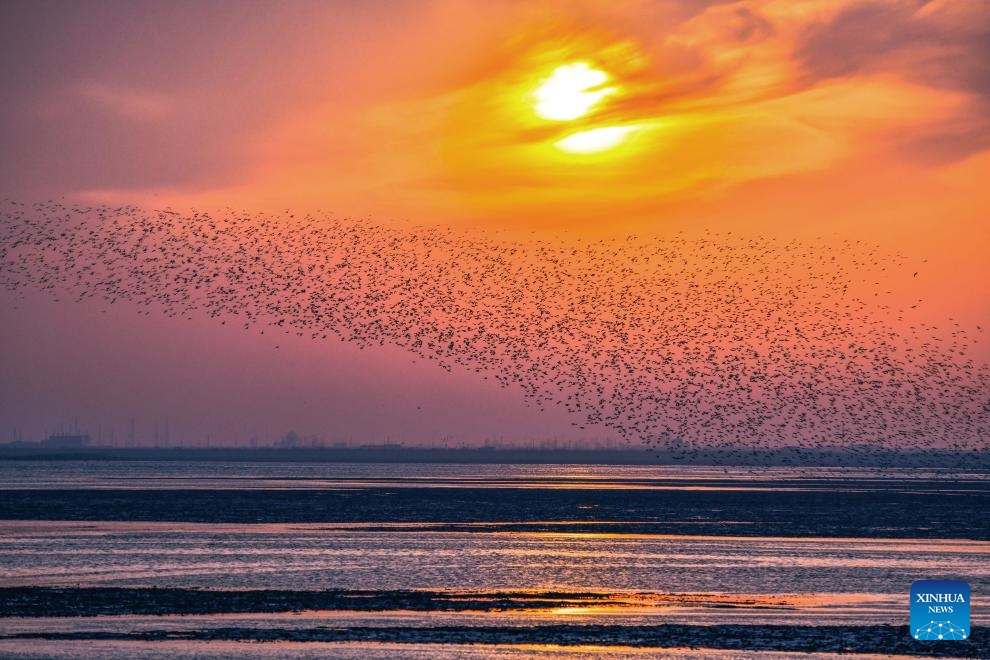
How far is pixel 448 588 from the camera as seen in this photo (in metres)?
36.0

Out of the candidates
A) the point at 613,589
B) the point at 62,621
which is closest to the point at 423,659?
the point at 62,621

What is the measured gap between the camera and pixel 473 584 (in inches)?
1454

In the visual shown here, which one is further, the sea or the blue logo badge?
the blue logo badge

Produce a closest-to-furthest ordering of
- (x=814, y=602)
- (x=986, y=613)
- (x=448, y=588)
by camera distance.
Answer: (x=986, y=613)
(x=814, y=602)
(x=448, y=588)

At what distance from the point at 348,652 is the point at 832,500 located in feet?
275

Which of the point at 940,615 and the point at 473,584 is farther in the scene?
the point at 473,584

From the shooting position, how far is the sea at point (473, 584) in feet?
86.9

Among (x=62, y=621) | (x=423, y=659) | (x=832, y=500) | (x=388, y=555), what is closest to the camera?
(x=423, y=659)

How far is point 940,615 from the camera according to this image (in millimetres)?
28234

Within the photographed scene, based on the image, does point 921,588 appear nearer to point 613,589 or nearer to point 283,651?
point 613,589

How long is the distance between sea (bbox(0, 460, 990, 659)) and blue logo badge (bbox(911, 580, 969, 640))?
0.57 m

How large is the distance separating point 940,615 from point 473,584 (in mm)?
14221

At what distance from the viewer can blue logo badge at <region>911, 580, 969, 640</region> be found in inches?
1082

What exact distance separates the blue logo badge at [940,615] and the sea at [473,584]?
1.86ft
